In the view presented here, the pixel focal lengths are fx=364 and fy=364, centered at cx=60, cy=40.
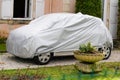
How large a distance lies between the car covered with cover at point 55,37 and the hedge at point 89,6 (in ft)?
12.1

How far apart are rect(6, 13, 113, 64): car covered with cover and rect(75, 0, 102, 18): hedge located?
3691 millimetres

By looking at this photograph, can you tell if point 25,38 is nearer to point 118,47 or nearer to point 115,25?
point 118,47

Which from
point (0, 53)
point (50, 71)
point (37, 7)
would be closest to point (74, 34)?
point (50, 71)

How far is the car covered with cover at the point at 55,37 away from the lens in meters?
11.4

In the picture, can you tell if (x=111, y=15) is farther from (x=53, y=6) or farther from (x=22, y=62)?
(x=22, y=62)

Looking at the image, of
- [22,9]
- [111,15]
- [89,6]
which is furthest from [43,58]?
[111,15]

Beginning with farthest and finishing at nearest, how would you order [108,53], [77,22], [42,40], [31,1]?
1. [31,1]
2. [108,53]
3. [77,22]
4. [42,40]

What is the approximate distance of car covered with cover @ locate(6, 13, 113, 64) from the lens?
1136cm

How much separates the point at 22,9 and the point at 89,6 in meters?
3.01

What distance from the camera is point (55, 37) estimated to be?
1167cm

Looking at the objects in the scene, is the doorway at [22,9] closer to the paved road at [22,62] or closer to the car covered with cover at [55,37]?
the paved road at [22,62]

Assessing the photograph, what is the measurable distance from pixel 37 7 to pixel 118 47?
13.7 ft

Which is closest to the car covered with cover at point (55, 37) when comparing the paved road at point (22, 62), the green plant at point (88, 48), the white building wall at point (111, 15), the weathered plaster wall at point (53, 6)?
the paved road at point (22, 62)

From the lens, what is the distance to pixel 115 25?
59.9ft
